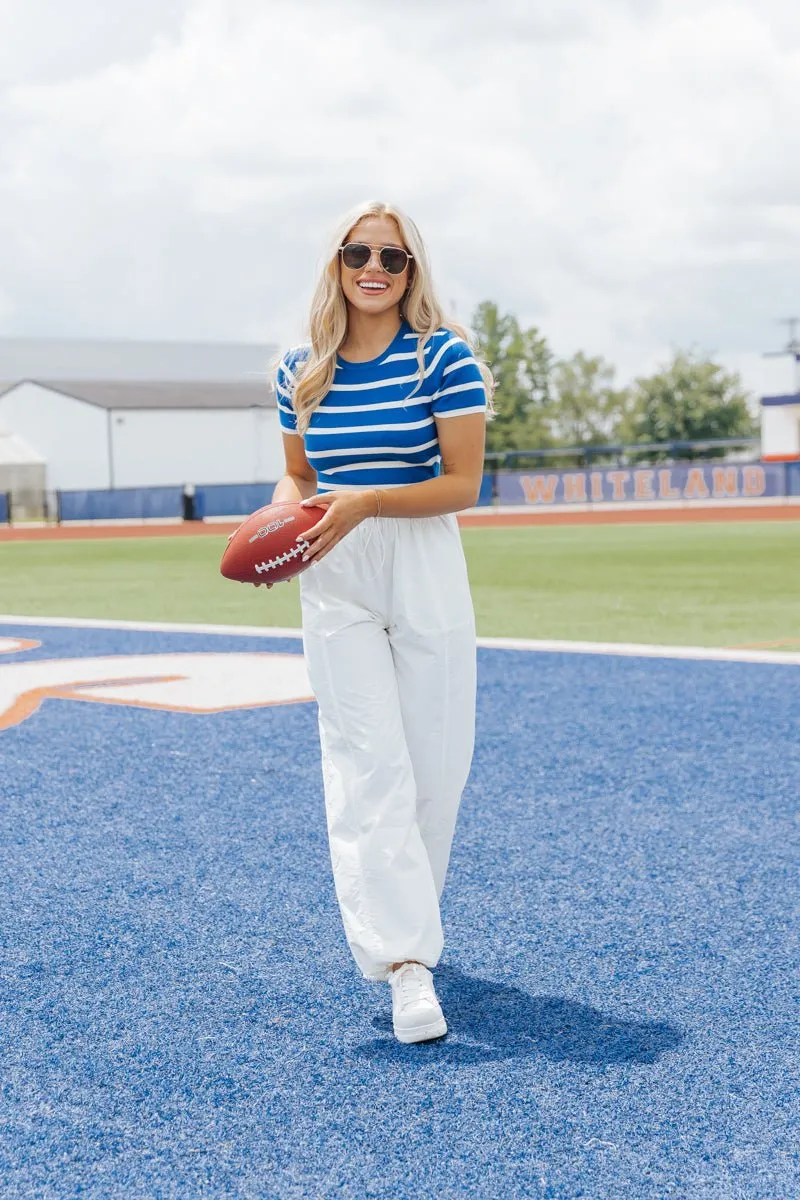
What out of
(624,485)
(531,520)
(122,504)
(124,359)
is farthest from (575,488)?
(124,359)

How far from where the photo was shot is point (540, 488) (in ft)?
160

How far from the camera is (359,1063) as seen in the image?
335cm

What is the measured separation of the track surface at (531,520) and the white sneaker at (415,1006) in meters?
34.6

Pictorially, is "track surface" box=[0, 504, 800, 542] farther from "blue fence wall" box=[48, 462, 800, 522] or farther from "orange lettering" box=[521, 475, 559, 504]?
"orange lettering" box=[521, 475, 559, 504]

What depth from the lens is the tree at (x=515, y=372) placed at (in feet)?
305

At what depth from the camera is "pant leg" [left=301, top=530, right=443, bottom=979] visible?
11.7ft

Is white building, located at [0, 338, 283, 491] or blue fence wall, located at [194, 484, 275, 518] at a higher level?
white building, located at [0, 338, 283, 491]

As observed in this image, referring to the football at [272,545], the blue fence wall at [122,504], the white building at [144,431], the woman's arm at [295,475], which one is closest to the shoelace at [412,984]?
the football at [272,545]

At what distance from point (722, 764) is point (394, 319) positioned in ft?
11.8

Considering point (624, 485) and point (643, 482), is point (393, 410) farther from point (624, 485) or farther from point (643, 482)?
point (643, 482)

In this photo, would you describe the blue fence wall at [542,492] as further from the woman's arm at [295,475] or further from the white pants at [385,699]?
the white pants at [385,699]

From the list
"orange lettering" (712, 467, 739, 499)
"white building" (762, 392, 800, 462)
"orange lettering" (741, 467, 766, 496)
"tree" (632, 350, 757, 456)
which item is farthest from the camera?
"tree" (632, 350, 757, 456)

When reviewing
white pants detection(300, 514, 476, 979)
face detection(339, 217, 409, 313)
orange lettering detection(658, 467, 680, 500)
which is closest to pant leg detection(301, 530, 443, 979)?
white pants detection(300, 514, 476, 979)

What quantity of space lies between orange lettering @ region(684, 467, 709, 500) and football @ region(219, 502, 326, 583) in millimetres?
45060
